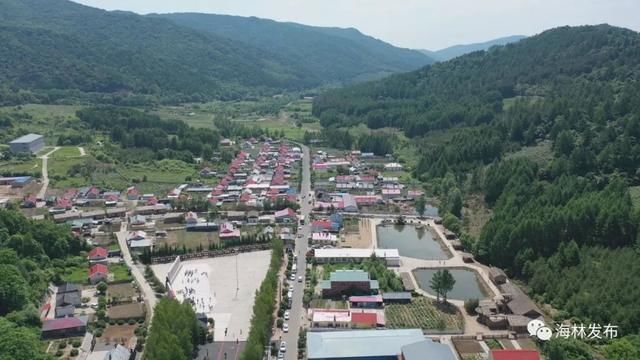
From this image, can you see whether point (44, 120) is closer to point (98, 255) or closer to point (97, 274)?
point (98, 255)

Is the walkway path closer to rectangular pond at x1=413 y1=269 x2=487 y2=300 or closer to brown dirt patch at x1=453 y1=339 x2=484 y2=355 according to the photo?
rectangular pond at x1=413 y1=269 x2=487 y2=300

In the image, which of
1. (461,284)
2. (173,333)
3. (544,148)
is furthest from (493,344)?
(544,148)

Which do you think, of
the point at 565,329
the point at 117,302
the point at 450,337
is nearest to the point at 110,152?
the point at 117,302

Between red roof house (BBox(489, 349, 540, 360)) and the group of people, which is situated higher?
red roof house (BBox(489, 349, 540, 360))

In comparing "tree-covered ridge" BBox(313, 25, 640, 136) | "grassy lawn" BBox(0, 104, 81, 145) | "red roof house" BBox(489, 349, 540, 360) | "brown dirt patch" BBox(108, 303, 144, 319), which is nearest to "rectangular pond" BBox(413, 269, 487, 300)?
"red roof house" BBox(489, 349, 540, 360)

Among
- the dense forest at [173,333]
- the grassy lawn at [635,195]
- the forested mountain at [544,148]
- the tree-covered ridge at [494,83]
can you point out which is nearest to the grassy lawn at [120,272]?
the dense forest at [173,333]
